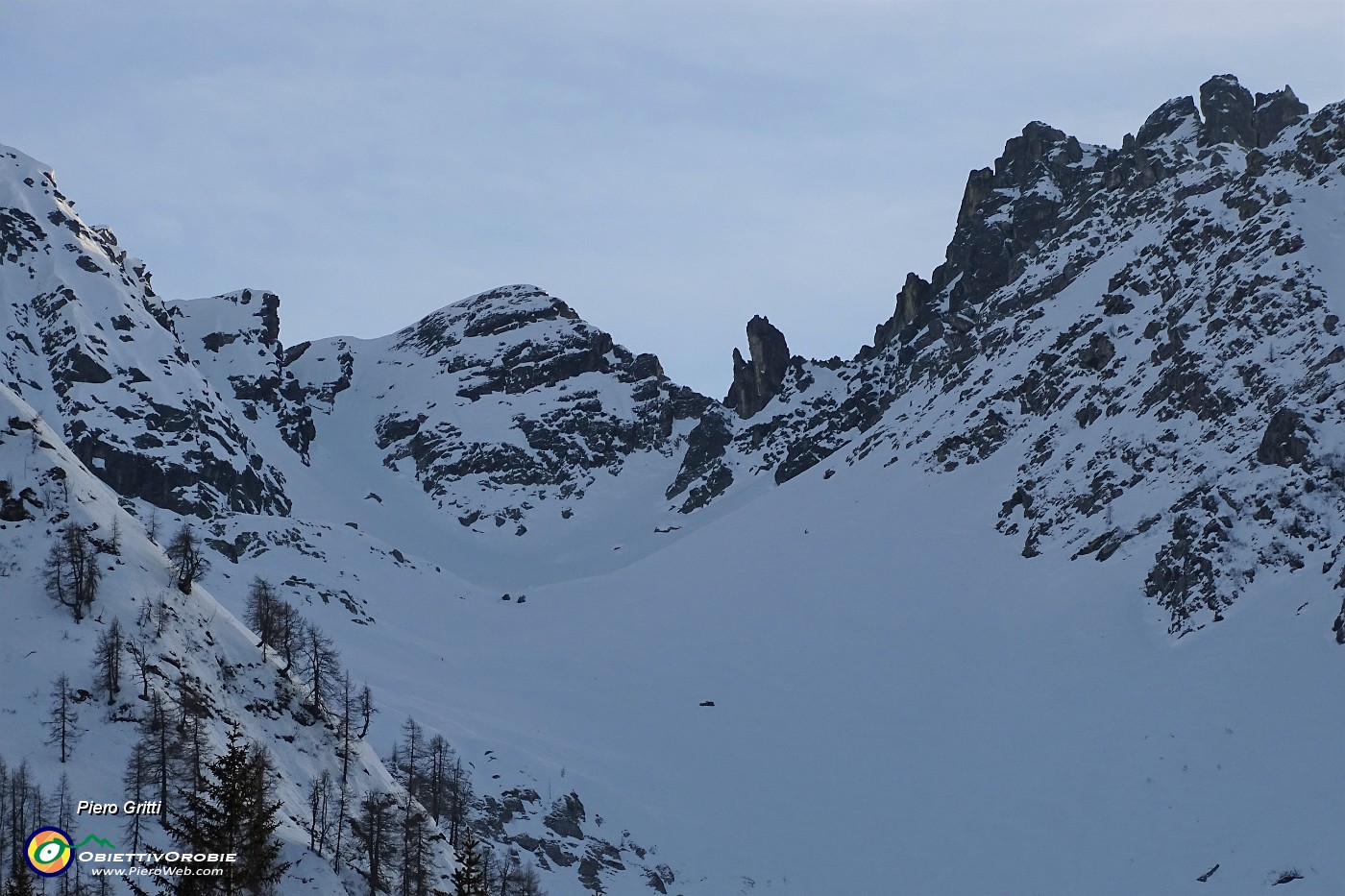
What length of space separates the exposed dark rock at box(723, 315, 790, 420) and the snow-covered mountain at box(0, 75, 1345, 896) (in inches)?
988

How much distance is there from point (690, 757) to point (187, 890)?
191 feet

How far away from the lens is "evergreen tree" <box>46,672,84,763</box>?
164ft

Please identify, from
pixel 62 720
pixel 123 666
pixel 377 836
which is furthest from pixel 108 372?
pixel 377 836

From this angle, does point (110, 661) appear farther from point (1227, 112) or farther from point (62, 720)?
point (1227, 112)

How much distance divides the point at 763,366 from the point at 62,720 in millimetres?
152465

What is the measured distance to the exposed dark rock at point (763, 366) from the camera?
196 meters

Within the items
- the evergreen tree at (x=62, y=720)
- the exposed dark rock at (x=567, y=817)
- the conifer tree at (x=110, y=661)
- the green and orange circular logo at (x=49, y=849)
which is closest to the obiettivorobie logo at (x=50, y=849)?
the green and orange circular logo at (x=49, y=849)

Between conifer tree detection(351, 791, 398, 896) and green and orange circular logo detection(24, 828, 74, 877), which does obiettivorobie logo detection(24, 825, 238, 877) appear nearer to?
green and orange circular logo detection(24, 828, 74, 877)

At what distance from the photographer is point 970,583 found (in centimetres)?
9500

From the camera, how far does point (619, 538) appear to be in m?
172

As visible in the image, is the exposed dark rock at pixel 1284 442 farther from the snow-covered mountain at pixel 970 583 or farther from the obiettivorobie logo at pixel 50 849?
the obiettivorobie logo at pixel 50 849

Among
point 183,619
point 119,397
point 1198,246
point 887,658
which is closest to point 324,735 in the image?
point 183,619

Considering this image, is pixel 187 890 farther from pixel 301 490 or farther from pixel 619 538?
pixel 301 490

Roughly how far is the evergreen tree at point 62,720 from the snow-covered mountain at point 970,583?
8.27m
